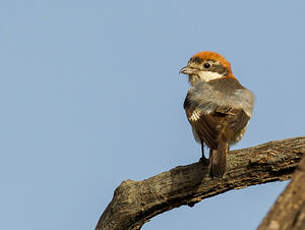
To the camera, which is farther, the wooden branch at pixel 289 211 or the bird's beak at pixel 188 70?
the bird's beak at pixel 188 70

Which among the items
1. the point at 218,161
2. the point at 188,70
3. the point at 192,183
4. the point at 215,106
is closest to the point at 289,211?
the point at 218,161

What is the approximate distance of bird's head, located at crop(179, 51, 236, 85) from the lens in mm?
8922

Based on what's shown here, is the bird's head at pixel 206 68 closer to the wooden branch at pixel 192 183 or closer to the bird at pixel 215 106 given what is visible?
the bird at pixel 215 106

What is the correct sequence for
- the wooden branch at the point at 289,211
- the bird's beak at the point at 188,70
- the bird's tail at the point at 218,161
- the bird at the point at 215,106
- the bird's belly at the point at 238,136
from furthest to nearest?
the bird's beak at the point at 188,70 < the bird's belly at the point at 238,136 < the bird at the point at 215,106 < the bird's tail at the point at 218,161 < the wooden branch at the point at 289,211

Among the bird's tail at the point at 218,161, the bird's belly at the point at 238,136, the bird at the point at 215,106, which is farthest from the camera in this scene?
the bird's belly at the point at 238,136

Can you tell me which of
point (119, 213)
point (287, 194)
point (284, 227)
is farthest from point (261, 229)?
point (119, 213)

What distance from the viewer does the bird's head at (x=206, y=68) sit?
29.3ft

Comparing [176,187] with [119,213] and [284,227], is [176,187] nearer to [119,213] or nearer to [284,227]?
[119,213]

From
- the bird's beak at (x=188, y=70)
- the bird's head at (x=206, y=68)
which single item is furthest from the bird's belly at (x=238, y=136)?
the bird's beak at (x=188, y=70)

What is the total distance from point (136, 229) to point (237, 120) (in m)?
1.89

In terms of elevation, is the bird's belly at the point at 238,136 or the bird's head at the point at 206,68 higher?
the bird's head at the point at 206,68

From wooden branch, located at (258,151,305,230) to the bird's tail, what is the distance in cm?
253

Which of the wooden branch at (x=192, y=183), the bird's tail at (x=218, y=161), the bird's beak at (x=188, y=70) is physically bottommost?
the wooden branch at (x=192, y=183)

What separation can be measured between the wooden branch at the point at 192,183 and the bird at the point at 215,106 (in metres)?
0.27
